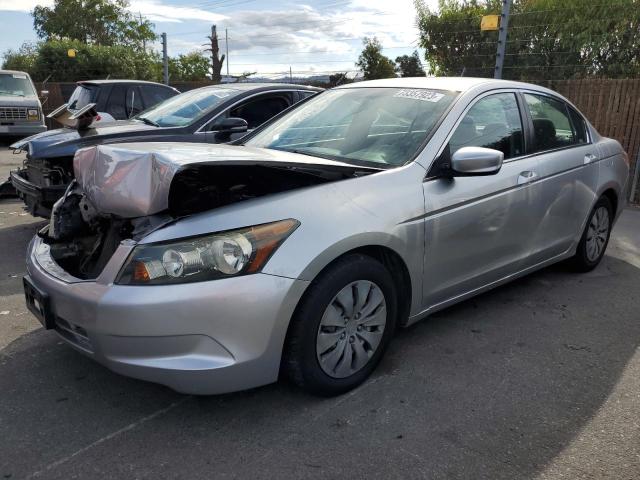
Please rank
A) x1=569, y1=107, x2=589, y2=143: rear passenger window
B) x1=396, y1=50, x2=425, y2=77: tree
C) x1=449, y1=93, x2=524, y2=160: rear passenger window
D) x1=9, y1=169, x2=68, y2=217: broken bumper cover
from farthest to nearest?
x1=396, y1=50, x2=425, y2=77: tree, x1=9, y1=169, x2=68, y2=217: broken bumper cover, x1=569, y1=107, x2=589, y2=143: rear passenger window, x1=449, y1=93, x2=524, y2=160: rear passenger window

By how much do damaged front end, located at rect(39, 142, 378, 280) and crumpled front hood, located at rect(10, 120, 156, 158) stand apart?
2539 mm

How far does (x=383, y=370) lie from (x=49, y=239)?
2.08 meters

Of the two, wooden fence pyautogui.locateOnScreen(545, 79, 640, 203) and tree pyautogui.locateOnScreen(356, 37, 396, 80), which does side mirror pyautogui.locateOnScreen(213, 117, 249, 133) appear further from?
tree pyautogui.locateOnScreen(356, 37, 396, 80)

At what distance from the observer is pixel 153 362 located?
8.04ft

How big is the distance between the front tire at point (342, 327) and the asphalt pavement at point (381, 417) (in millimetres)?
143

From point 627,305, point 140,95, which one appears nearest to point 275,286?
point 627,305

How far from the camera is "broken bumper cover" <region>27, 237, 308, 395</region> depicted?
2391mm

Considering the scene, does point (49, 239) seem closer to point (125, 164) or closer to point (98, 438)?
point (125, 164)

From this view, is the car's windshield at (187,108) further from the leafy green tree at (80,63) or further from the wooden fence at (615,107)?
the leafy green tree at (80,63)

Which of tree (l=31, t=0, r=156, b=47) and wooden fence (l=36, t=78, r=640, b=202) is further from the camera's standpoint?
tree (l=31, t=0, r=156, b=47)

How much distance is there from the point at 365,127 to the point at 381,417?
5.88ft

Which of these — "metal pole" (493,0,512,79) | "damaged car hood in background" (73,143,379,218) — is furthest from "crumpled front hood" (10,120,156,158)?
"metal pole" (493,0,512,79)

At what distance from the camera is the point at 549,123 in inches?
171

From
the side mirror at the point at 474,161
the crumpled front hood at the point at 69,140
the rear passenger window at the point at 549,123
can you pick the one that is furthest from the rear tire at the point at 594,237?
the crumpled front hood at the point at 69,140
